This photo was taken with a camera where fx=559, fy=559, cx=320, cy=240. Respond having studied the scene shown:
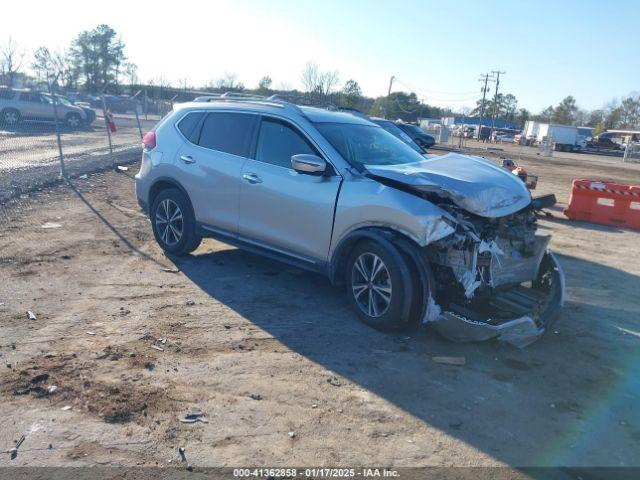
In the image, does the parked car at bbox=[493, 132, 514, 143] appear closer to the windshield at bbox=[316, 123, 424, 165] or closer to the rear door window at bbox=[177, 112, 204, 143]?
the windshield at bbox=[316, 123, 424, 165]

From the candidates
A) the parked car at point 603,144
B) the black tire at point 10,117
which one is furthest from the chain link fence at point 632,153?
the black tire at point 10,117

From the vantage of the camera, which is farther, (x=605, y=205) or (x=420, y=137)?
(x=420, y=137)

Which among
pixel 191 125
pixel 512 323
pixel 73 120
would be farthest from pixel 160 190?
pixel 73 120

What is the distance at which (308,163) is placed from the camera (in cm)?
511

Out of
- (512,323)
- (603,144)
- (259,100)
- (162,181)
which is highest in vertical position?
(603,144)

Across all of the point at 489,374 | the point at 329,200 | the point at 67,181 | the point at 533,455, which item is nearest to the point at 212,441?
the point at 533,455

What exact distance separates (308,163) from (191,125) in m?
2.29

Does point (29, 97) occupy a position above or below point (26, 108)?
above

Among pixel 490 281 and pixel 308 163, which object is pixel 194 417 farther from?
pixel 490 281

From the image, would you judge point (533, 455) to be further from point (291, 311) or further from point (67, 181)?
point (67, 181)

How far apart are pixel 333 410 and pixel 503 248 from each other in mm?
2295

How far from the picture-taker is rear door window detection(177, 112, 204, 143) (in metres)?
6.66

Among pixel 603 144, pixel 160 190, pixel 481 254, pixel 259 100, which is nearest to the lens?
pixel 481 254

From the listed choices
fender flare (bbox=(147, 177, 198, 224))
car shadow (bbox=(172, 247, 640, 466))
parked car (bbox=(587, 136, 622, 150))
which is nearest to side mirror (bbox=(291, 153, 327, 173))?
car shadow (bbox=(172, 247, 640, 466))
